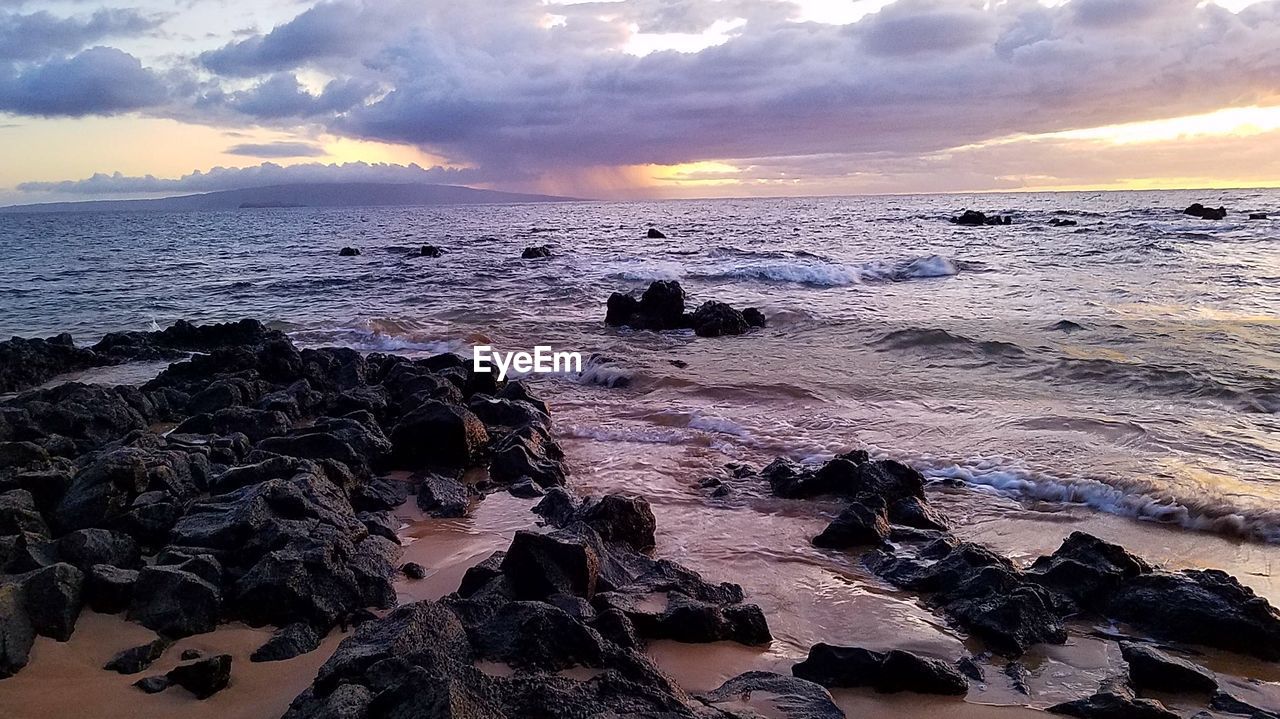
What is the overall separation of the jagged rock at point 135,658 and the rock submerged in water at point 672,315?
1394 centimetres

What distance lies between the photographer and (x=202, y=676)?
3.71 meters

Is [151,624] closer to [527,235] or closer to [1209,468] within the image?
[1209,468]

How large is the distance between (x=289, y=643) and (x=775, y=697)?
2546mm

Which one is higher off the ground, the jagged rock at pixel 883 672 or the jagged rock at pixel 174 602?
the jagged rock at pixel 174 602

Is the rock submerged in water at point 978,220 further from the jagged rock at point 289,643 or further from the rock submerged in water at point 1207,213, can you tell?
the jagged rock at point 289,643

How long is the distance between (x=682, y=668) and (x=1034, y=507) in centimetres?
439

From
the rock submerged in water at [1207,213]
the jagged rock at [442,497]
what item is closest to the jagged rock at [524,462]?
the jagged rock at [442,497]

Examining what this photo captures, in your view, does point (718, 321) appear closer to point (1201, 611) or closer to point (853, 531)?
point (853, 531)

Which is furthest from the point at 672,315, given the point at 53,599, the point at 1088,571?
the point at 53,599

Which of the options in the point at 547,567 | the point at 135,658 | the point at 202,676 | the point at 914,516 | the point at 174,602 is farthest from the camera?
the point at 914,516

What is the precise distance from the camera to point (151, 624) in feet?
14.1

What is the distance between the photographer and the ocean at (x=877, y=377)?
6.29m

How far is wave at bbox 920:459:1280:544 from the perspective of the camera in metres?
6.29

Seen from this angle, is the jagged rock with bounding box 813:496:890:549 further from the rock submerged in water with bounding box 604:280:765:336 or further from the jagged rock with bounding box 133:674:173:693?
the rock submerged in water with bounding box 604:280:765:336
